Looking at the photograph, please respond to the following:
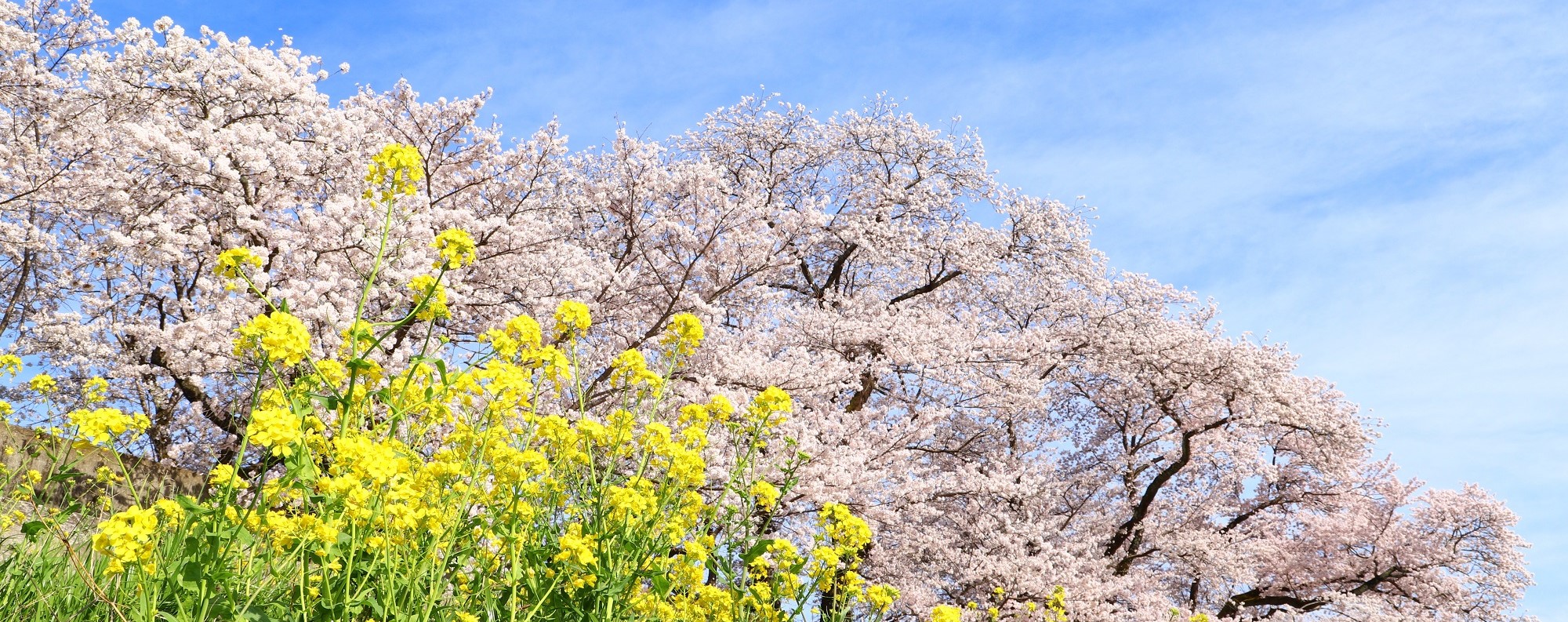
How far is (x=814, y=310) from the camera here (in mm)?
15555

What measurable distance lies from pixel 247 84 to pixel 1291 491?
1920 cm

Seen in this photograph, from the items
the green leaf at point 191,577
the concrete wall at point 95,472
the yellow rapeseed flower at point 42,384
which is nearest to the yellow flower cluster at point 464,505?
the green leaf at point 191,577

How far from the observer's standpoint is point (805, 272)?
1873 cm

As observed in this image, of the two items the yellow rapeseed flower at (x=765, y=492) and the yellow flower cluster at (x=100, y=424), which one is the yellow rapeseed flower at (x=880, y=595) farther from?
the yellow flower cluster at (x=100, y=424)

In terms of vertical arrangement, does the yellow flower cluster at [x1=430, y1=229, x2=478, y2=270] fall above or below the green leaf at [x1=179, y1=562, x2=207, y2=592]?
above

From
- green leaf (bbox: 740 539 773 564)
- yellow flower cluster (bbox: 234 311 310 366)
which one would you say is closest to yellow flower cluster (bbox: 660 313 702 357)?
green leaf (bbox: 740 539 773 564)

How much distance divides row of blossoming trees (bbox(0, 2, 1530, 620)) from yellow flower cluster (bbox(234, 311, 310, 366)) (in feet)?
9.75

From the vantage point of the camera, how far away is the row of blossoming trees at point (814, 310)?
1113 centimetres

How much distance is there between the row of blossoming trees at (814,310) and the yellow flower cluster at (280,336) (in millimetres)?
2970

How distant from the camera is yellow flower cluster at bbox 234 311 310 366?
314 cm

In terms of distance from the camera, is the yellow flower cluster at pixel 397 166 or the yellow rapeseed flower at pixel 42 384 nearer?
the yellow flower cluster at pixel 397 166

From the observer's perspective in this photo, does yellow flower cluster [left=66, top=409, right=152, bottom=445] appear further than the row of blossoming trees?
No

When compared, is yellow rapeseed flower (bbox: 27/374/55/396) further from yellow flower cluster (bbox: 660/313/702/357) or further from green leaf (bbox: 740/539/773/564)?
green leaf (bbox: 740/539/773/564)

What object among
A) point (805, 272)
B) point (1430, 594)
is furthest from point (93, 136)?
point (1430, 594)
